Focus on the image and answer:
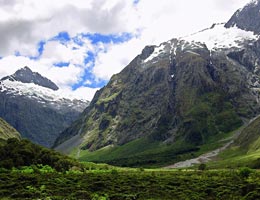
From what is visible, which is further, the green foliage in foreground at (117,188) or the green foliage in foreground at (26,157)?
the green foliage in foreground at (26,157)

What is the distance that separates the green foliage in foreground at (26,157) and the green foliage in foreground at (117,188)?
31911 mm

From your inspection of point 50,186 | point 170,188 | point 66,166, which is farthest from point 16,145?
point 170,188

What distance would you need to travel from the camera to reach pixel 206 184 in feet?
328

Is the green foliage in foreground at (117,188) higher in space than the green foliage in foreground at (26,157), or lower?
lower

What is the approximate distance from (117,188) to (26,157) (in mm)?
53740

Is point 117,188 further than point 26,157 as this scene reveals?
No

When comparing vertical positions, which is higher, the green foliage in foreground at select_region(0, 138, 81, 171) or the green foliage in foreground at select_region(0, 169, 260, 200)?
the green foliage in foreground at select_region(0, 138, 81, 171)

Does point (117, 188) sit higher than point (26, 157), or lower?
lower

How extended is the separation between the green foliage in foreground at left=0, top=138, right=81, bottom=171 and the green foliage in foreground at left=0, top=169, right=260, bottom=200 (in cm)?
3191

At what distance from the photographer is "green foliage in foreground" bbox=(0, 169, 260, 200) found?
85312 mm

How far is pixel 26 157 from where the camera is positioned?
137250 mm

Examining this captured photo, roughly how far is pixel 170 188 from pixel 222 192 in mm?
12037

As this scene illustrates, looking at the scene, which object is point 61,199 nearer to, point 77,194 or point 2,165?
point 77,194

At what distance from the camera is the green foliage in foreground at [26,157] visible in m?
131
